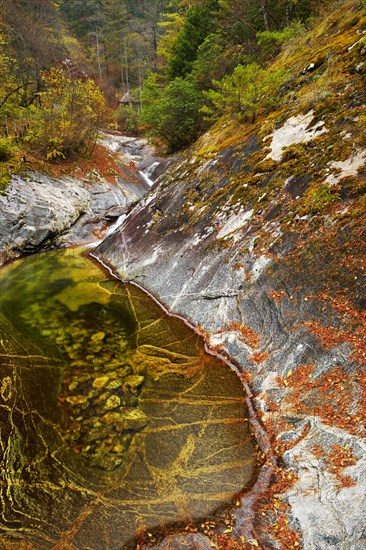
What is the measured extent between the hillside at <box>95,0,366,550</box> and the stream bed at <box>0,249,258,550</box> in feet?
1.51

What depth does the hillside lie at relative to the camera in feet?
12.5

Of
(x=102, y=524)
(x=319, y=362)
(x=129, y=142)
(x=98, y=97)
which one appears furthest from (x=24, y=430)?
(x=129, y=142)

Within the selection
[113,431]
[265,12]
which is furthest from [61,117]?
[113,431]

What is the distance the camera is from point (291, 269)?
6789 millimetres

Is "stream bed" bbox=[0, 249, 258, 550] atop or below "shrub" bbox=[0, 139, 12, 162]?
below

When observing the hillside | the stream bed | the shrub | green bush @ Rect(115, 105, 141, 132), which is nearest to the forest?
the shrub

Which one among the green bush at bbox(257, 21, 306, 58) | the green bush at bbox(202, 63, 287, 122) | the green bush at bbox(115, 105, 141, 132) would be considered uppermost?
the green bush at bbox(115, 105, 141, 132)

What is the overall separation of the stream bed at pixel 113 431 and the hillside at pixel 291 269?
46 cm

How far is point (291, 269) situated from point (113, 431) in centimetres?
470

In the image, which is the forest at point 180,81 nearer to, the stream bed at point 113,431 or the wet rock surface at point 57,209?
the wet rock surface at point 57,209

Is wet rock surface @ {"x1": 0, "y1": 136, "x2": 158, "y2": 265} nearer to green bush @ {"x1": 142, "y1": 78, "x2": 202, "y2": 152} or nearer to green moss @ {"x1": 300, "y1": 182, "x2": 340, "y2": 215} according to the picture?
green bush @ {"x1": 142, "y1": 78, "x2": 202, "y2": 152}

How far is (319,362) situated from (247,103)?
1086cm

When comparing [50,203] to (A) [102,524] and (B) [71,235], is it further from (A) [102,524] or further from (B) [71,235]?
(A) [102,524]

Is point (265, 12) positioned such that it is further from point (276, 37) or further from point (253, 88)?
point (253, 88)
